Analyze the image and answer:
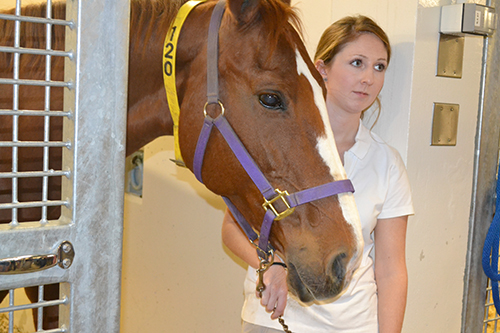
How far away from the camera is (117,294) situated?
0.70 meters

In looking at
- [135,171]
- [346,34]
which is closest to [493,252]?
[346,34]

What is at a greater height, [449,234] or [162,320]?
[449,234]

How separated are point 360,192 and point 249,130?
0.43 meters

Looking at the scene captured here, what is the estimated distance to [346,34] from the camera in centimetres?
141

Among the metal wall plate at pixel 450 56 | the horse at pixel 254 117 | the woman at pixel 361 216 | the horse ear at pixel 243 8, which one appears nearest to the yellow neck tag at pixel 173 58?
the horse at pixel 254 117

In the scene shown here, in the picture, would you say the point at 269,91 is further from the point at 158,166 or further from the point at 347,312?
the point at 158,166

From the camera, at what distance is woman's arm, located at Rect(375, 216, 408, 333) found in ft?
4.25

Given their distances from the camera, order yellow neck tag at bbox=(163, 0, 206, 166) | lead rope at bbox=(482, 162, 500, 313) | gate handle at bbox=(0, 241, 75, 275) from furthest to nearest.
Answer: lead rope at bbox=(482, 162, 500, 313), yellow neck tag at bbox=(163, 0, 206, 166), gate handle at bbox=(0, 241, 75, 275)

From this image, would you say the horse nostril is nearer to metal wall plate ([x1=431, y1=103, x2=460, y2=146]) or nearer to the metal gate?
the metal gate

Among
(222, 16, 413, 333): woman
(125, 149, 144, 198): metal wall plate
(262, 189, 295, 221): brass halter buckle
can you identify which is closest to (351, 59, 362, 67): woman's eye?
(222, 16, 413, 333): woman

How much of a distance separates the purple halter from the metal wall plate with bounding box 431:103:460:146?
2.17 ft

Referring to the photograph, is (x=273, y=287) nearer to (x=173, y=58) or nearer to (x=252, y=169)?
(x=252, y=169)

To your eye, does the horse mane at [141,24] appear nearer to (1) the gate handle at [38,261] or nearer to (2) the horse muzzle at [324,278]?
(2) the horse muzzle at [324,278]

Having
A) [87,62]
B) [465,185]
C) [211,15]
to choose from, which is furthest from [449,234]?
[87,62]
